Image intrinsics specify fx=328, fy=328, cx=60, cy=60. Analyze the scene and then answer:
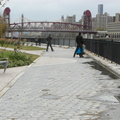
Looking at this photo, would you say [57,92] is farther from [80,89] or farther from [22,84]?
[22,84]

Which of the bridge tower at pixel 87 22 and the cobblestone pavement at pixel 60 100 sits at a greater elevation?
the bridge tower at pixel 87 22

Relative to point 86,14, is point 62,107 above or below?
below

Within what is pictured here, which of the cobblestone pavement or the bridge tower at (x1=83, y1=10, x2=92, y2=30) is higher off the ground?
the bridge tower at (x1=83, y1=10, x2=92, y2=30)

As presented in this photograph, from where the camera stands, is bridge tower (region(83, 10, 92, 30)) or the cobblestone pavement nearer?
the cobblestone pavement

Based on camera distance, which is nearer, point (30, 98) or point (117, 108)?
point (117, 108)

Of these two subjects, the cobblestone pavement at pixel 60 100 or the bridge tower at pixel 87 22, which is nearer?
the cobblestone pavement at pixel 60 100

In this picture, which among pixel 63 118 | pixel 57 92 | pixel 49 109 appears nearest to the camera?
pixel 63 118

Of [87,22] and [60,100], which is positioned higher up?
[87,22]

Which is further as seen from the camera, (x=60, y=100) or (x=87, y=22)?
(x=87, y=22)

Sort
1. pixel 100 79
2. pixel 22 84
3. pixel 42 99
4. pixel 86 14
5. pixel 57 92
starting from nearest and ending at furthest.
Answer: pixel 42 99, pixel 57 92, pixel 22 84, pixel 100 79, pixel 86 14

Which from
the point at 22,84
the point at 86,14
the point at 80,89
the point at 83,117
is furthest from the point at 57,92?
the point at 86,14

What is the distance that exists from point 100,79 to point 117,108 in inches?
197

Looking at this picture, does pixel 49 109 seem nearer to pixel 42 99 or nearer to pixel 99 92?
pixel 42 99

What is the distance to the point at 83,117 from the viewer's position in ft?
20.6
